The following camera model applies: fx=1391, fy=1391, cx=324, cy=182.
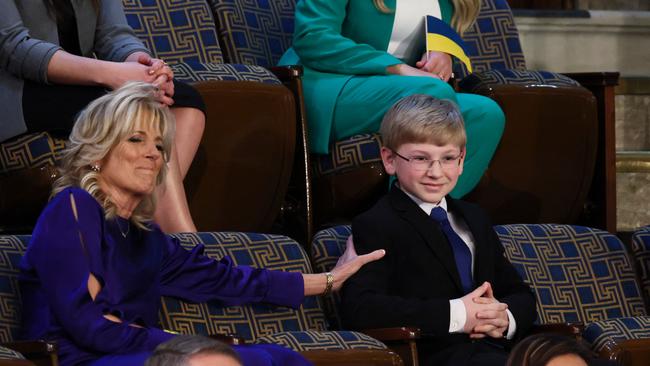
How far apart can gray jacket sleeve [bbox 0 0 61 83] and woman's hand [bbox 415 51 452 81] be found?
980mm

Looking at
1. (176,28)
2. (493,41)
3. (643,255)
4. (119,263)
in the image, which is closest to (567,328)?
(643,255)

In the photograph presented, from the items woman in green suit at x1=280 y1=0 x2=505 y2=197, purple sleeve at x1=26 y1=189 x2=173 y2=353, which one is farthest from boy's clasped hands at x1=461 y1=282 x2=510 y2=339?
woman in green suit at x1=280 y1=0 x2=505 y2=197

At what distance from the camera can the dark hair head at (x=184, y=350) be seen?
4.91 ft

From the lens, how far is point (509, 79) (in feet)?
11.8

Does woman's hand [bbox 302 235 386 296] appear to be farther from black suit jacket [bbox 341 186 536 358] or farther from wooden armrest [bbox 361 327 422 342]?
wooden armrest [bbox 361 327 422 342]

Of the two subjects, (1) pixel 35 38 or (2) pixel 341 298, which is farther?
(1) pixel 35 38

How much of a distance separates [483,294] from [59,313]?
81 centimetres

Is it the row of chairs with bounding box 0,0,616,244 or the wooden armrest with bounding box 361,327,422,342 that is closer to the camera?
the wooden armrest with bounding box 361,327,422,342

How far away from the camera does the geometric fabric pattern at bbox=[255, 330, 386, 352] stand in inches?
89.1

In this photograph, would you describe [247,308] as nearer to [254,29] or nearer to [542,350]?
[542,350]

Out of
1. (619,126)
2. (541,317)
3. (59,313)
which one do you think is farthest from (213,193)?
(619,126)

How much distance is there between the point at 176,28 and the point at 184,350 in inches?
83.7

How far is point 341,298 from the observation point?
2621mm

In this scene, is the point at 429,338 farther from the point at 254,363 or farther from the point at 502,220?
the point at 502,220
